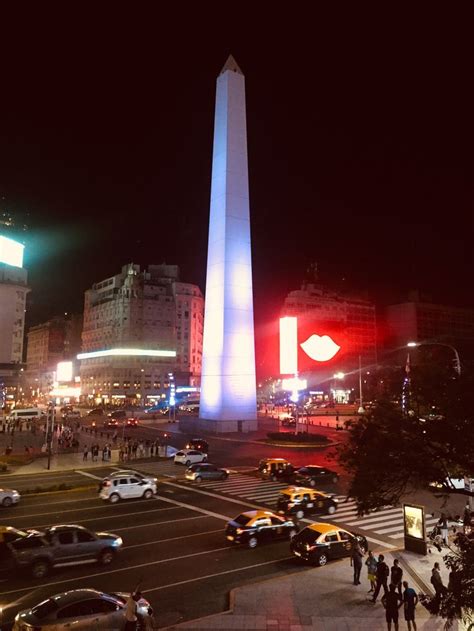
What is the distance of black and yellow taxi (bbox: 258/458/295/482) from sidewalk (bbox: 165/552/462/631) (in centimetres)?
1583

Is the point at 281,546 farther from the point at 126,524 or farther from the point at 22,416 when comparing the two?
the point at 22,416

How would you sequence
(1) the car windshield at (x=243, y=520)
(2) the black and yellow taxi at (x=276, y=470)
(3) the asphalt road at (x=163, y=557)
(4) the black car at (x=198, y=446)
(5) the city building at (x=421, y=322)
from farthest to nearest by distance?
(5) the city building at (x=421, y=322) < (4) the black car at (x=198, y=446) < (2) the black and yellow taxi at (x=276, y=470) < (1) the car windshield at (x=243, y=520) < (3) the asphalt road at (x=163, y=557)

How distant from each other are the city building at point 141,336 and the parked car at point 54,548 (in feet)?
355

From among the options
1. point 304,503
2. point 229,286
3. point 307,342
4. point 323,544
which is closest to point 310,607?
point 323,544

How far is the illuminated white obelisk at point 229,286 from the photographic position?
50750 mm

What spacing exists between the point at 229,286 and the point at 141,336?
87.9 m

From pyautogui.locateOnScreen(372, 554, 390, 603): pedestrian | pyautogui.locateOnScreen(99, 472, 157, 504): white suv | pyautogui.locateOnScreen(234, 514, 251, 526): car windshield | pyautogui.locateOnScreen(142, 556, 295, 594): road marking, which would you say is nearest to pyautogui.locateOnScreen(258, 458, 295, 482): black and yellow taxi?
pyautogui.locateOnScreen(99, 472, 157, 504): white suv

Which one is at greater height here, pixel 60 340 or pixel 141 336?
pixel 60 340

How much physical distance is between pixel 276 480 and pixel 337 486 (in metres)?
3.81

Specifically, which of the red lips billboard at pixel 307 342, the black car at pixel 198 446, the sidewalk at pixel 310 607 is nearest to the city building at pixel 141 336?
the red lips billboard at pixel 307 342

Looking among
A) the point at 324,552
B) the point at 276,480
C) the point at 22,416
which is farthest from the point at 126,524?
the point at 22,416

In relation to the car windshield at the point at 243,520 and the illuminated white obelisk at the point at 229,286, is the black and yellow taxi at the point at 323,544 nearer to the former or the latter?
the car windshield at the point at 243,520

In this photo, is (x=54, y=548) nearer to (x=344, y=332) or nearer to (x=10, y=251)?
(x=10, y=251)

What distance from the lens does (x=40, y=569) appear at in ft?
47.6
